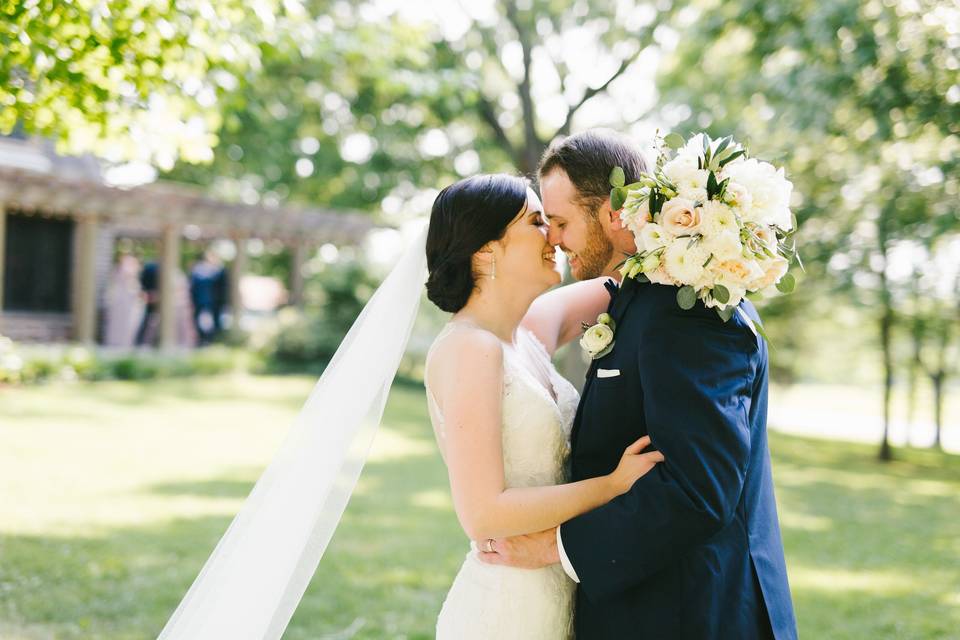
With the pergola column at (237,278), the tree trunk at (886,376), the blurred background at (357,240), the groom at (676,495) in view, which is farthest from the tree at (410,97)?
the tree trunk at (886,376)

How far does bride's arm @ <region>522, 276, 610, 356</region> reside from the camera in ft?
12.2

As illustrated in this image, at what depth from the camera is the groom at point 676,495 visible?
7.64ft

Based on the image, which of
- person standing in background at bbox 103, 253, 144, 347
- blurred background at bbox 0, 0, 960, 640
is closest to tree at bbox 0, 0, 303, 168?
blurred background at bbox 0, 0, 960, 640

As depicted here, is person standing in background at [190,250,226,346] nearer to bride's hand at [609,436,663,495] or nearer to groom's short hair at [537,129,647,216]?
groom's short hair at [537,129,647,216]

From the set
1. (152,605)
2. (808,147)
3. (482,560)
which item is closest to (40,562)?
(152,605)

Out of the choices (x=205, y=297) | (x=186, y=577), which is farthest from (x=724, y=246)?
(x=205, y=297)

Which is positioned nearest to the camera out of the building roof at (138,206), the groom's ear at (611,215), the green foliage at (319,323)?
the groom's ear at (611,215)

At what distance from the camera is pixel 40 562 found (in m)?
6.24

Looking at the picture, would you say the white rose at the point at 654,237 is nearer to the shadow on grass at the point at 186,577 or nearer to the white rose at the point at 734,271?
the white rose at the point at 734,271

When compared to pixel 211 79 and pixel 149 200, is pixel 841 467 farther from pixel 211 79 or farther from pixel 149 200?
pixel 149 200

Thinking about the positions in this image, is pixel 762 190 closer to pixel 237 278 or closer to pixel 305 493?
pixel 305 493

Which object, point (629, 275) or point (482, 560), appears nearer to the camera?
point (629, 275)

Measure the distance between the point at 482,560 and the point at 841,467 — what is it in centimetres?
1427

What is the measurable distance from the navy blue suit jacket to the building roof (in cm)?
1718
